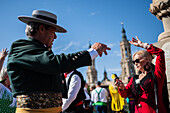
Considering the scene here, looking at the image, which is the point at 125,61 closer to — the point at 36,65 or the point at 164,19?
the point at 164,19

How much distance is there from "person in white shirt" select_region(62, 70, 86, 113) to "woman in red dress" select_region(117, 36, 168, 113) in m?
0.98

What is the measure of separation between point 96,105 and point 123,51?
72397 mm

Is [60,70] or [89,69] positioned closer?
[60,70]

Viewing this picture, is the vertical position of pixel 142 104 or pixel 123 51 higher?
pixel 123 51

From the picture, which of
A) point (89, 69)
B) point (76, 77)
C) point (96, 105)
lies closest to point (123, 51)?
point (89, 69)

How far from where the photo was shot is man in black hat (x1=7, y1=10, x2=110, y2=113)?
1577 mm

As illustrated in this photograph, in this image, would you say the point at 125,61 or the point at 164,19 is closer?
the point at 164,19

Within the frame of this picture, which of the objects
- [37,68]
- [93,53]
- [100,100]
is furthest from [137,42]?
[100,100]

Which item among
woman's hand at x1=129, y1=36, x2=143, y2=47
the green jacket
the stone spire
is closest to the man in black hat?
the green jacket

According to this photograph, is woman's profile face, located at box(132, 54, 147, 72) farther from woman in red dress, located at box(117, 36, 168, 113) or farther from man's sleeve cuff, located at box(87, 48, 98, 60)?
man's sleeve cuff, located at box(87, 48, 98, 60)

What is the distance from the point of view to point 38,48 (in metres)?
1.68

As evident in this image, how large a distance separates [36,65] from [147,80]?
2011 mm

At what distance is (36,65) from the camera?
5.18ft

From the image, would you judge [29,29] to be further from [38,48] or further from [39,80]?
[39,80]
